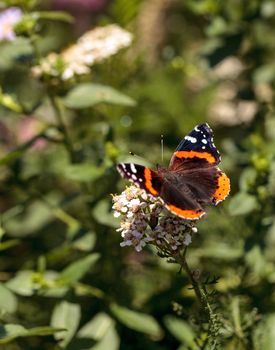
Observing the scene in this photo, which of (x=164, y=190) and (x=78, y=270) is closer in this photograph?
(x=164, y=190)

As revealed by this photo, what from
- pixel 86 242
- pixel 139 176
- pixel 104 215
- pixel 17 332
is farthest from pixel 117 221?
pixel 139 176

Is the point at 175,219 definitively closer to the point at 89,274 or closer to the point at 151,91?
the point at 89,274

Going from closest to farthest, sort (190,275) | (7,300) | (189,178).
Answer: (190,275) < (189,178) < (7,300)

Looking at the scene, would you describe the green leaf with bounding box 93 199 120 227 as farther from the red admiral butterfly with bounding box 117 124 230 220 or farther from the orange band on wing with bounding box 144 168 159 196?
the orange band on wing with bounding box 144 168 159 196

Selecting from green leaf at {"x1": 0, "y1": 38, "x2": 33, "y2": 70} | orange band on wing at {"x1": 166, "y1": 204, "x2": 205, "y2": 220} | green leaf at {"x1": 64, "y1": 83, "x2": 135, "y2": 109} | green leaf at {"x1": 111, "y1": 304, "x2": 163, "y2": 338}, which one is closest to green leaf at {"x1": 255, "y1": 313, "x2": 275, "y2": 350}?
green leaf at {"x1": 111, "y1": 304, "x2": 163, "y2": 338}

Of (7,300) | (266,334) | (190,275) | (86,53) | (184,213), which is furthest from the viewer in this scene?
(86,53)

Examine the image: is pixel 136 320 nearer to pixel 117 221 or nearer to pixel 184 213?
pixel 117 221

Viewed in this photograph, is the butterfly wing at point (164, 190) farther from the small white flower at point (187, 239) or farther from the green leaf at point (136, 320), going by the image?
the green leaf at point (136, 320)

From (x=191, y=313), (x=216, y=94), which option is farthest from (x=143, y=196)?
(x=216, y=94)
